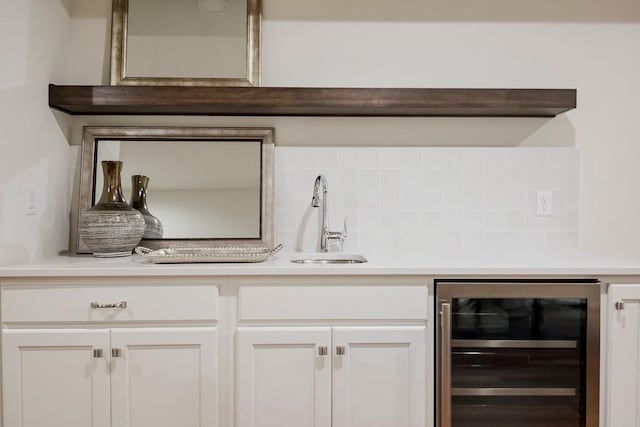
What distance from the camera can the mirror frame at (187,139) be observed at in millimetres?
2094

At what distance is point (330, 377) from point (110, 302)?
0.84 m

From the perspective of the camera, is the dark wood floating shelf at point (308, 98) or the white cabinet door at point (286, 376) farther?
the dark wood floating shelf at point (308, 98)

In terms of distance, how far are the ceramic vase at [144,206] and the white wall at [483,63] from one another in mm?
610

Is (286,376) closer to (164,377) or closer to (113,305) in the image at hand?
(164,377)

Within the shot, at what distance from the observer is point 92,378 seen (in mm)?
1589

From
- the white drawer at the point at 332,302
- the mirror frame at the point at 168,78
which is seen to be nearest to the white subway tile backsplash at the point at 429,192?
the mirror frame at the point at 168,78

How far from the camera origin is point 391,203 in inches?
85.6

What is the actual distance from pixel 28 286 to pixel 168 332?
0.52 meters

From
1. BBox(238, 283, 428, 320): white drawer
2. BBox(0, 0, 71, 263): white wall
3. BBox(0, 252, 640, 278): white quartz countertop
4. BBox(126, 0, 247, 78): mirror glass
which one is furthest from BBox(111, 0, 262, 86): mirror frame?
BBox(238, 283, 428, 320): white drawer

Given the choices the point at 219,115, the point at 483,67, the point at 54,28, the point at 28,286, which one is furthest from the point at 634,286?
the point at 54,28

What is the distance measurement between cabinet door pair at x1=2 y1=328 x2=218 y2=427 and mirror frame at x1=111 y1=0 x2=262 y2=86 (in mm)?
1150

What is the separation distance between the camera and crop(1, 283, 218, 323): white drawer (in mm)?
1584

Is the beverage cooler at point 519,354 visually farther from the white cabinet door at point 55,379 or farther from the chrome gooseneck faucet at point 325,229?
the white cabinet door at point 55,379

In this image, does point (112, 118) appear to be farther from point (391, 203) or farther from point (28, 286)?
point (391, 203)
